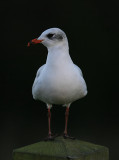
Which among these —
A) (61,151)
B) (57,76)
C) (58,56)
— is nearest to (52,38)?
(58,56)

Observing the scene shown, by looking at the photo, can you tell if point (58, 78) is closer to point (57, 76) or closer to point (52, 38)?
point (57, 76)

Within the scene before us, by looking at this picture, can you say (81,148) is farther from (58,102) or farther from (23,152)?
(58,102)

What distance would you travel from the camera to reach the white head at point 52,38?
234cm

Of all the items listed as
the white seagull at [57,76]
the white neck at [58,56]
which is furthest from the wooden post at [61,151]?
the white neck at [58,56]

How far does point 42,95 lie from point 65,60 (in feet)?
0.89

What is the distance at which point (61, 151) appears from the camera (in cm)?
170

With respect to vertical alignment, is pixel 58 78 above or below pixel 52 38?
below

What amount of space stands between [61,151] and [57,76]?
2.25 ft

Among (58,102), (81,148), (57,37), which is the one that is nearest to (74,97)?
(58,102)

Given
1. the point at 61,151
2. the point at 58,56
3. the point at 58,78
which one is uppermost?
the point at 58,56

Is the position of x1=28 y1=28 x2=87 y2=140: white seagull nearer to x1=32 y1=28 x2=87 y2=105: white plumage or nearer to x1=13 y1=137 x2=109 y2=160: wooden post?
x1=32 y1=28 x2=87 y2=105: white plumage

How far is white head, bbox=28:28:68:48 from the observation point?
234 cm

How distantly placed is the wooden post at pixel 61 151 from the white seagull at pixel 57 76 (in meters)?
0.43

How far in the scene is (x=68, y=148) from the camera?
1731mm
